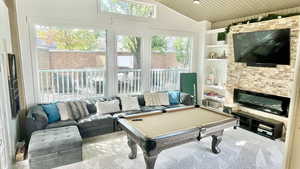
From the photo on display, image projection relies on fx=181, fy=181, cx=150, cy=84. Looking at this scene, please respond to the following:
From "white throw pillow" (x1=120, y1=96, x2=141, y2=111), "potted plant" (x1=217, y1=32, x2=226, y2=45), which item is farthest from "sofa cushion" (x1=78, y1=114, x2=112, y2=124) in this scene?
"potted plant" (x1=217, y1=32, x2=226, y2=45)

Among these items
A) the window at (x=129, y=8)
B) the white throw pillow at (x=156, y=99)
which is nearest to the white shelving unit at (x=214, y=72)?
the white throw pillow at (x=156, y=99)

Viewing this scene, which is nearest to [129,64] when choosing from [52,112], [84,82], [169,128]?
[84,82]

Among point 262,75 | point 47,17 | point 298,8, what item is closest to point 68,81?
point 47,17

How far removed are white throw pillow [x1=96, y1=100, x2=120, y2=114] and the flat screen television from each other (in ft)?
11.1

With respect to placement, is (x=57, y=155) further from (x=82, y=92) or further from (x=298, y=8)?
(x=298, y=8)

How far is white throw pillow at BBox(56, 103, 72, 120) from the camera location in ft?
12.3

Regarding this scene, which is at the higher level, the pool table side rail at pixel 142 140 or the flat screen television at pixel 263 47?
the flat screen television at pixel 263 47

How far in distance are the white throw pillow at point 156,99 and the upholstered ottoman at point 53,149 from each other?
2.25 meters

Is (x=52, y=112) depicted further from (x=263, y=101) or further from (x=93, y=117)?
(x=263, y=101)

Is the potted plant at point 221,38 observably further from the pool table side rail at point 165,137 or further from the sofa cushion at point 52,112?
the sofa cushion at point 52,112

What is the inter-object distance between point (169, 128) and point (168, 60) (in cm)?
353

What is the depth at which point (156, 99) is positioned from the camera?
197 inches

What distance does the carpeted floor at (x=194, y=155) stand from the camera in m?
2.87

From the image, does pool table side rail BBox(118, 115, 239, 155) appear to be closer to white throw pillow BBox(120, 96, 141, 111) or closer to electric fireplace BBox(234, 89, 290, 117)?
white throw pillow BBox(120, 96, 141, 111)
